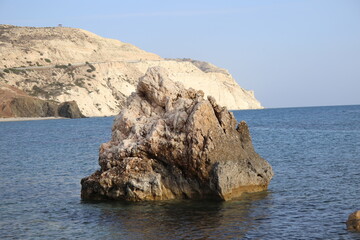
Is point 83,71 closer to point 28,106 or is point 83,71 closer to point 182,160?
point 28,106

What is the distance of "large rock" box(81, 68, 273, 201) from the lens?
1841 cm

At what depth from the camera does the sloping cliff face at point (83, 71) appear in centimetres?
12400

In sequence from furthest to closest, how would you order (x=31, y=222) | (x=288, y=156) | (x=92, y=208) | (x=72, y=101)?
(x=72, y=101), (x=288, y=156), (x=92, y=208), (x=31, y=222)

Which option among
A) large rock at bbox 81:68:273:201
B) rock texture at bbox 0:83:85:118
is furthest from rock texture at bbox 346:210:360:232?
rock texture at bbox 0:83:85:118

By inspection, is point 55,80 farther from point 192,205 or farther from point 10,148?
point 192,205

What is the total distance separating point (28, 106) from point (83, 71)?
1185 inches

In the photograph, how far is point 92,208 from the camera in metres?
Answer: 18.5

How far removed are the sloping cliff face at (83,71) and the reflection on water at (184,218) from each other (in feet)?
337

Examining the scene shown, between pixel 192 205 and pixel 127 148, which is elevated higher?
pixel 127 148

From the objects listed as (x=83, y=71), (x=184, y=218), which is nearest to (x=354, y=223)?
(x=184, y=218)

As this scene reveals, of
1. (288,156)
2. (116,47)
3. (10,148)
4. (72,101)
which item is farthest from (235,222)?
(116,47)

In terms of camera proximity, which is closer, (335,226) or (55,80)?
(335,226)

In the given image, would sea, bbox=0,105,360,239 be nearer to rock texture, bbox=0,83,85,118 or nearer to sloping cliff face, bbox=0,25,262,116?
rock texture, bbox=0,83,85,118

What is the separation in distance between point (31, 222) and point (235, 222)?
617 cm
